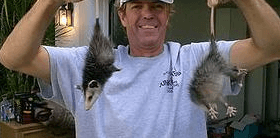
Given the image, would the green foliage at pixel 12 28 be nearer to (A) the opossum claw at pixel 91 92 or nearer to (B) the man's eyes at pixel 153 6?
(B) the man's eyes at pixel 153 6

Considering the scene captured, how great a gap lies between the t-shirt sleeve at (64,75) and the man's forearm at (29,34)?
121 millimetres

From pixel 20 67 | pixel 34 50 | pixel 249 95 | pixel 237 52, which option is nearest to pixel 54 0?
pixel 34 50

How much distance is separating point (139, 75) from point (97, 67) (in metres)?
0.23

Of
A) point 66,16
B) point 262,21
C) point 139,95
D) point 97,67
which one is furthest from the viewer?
point 66,16

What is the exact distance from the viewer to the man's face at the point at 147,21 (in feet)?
5.45

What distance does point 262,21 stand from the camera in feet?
4.87

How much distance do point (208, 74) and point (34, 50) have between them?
27.6 inches

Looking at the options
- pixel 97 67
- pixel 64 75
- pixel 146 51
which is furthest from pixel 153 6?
pixel 64 75

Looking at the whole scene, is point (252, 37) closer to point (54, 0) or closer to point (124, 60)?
point (124, 60)

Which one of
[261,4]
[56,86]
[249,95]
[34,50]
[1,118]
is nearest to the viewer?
[261,4]

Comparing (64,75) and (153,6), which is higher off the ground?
(153,6)

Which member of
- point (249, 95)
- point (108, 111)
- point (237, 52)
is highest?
point (237, 52)

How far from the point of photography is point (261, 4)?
148 centimetres

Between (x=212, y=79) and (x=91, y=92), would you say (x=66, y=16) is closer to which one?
(x=91, y=92)
